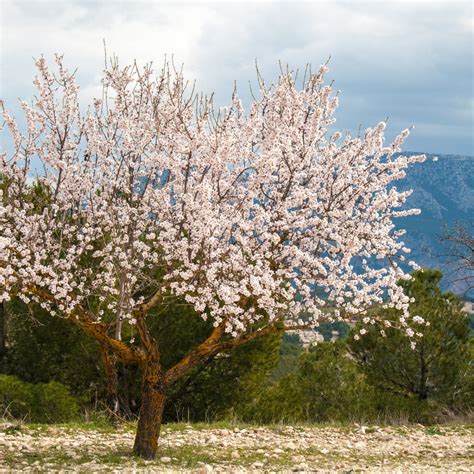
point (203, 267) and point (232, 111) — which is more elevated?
point (232, 111)

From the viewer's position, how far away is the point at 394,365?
886 inches

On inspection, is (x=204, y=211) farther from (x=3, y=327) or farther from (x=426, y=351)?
(x=3, y=327)

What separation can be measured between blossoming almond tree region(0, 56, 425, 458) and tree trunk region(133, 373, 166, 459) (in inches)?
0.9

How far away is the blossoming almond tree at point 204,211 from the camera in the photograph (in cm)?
1096

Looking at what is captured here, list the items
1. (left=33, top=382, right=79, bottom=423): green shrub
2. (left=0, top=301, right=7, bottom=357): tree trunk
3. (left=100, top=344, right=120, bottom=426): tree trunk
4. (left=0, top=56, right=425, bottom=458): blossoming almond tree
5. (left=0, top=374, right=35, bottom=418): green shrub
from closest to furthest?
(left=0, top=56, right=425, bottom=458): blossoming almond tree, (left=100, top=344, right=120, bottom=426): tree trunk, (left=33, top=382, right=79, bottom=423): green shrub, (left=0, top=374, right=35, bottom=418): green shrub, (left=0, top=301, right=7, bottom=357): tree trunk

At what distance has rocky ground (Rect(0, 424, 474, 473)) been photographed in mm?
11367

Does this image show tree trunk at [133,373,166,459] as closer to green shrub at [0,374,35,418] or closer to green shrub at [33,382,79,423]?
green shrub at [33,382,79,423]

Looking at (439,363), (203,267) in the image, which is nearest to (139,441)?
(203,267)

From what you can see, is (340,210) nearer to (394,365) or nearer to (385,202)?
(385,202)

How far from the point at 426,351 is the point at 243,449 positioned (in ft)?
34.7

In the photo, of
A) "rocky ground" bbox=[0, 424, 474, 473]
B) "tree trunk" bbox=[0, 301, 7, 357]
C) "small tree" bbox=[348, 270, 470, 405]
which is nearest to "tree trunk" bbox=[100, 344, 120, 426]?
"rocky ground" bbox=[0, 424, 474, 473]

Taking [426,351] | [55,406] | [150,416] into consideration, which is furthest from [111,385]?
[426,351]

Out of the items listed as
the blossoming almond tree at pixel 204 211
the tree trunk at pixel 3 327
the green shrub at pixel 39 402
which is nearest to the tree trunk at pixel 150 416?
the blossoming almond tree at pixel 204 211

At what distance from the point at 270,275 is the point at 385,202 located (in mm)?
2772
